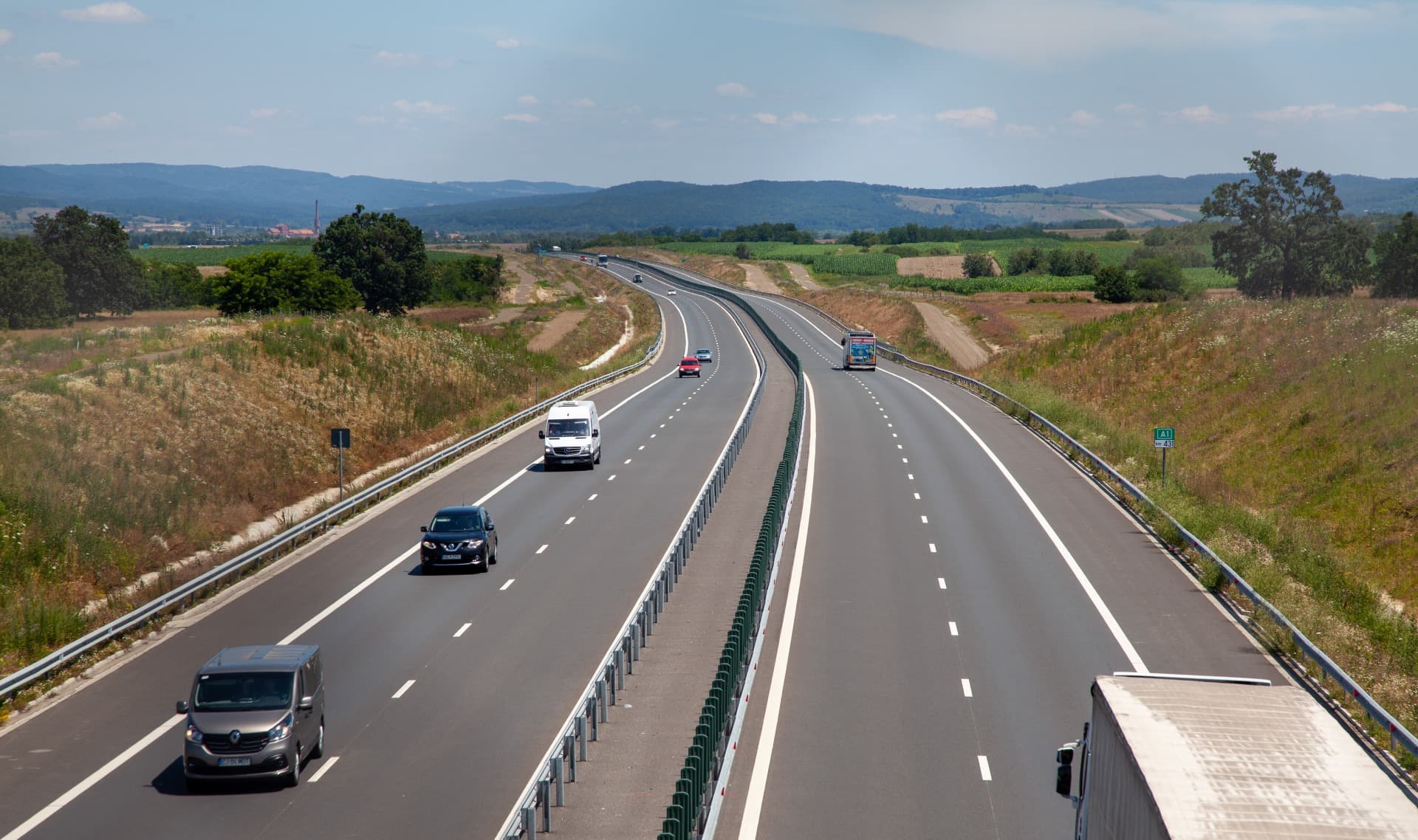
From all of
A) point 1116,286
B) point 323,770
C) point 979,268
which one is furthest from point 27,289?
point 979,268

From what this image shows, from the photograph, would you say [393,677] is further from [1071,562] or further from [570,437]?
[570,437]

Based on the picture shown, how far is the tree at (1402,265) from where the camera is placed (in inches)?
3762

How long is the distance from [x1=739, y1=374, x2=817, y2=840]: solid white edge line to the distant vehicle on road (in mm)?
43597

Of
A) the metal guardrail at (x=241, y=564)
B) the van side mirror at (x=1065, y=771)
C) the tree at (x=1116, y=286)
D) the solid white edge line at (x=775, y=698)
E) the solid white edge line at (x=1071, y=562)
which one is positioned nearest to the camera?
the van side mirror at (x=1065, y=771)

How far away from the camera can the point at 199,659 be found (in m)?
23.3

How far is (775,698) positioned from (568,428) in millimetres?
25448

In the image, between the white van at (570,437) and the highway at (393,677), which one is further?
the white van at (570,437)

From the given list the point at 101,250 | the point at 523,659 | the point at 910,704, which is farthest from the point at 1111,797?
the point at 101,250

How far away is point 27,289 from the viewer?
86688 millimetres

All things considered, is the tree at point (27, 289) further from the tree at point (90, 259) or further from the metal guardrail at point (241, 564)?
the metal guardrail at point (241, 564)

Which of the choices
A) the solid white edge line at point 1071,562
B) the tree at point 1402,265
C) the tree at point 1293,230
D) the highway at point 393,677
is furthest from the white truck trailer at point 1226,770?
the tree at point 1293,230

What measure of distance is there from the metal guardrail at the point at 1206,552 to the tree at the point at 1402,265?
149 ft

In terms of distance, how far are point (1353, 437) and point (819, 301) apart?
329 ft

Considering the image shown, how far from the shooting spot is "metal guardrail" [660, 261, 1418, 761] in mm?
18344
